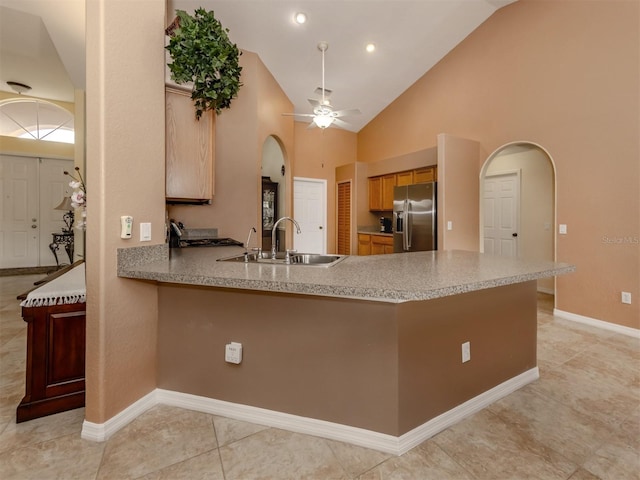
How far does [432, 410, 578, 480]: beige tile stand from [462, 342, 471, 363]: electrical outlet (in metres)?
0.35

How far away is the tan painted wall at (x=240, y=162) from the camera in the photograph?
379cm

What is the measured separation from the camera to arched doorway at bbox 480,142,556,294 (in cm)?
502

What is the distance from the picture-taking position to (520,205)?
216 inches

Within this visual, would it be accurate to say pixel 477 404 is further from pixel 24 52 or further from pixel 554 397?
pixel 24 52

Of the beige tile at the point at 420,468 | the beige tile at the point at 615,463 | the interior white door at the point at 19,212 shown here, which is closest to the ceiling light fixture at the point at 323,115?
the beige tile at the point at 420,468

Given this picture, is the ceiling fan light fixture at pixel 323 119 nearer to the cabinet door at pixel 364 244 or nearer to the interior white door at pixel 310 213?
the interior white door at pixel 310 213

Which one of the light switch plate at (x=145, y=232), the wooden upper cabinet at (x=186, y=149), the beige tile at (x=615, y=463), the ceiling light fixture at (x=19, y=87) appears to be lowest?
the beige tile at (x=615, y=463)

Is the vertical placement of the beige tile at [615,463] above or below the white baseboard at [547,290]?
below

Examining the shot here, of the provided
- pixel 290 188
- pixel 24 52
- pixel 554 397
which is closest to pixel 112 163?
pixel 554 397

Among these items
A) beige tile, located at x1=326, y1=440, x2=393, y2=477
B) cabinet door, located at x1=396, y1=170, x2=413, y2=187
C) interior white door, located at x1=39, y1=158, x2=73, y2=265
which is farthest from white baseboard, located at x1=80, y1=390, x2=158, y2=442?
interior white door, located at x1=39, y1=158, x2=73, y2=265

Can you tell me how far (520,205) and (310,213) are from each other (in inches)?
151

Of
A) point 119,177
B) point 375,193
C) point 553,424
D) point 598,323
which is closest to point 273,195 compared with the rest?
point 375,193

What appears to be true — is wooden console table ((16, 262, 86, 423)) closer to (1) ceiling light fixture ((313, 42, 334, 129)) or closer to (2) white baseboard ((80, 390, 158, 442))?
(2) white baseboard ((80, 390, 158, 442))

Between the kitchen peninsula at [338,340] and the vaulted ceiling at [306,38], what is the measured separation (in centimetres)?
320
